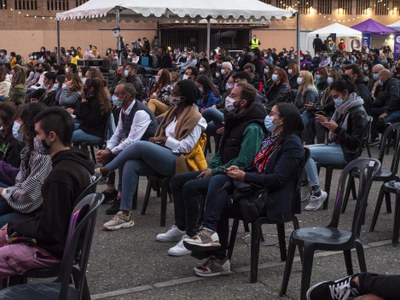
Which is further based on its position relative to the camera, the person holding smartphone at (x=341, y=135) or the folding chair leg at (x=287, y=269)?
the person holding smartphone at (x=341, y=135)

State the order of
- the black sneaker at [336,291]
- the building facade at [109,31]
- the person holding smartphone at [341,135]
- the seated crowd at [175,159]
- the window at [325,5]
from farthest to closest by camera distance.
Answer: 1. the window at [325,5]
2. the building facade at [109,31]
3. the person holding smartphone at [341,135]
4. the seated crowd at [175,159]
5. the black sneaker at [336,291]

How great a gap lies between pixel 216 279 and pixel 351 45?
1287 inches

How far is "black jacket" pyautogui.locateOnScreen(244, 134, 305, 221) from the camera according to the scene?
4.61m

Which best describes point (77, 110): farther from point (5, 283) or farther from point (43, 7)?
point (43, 7)

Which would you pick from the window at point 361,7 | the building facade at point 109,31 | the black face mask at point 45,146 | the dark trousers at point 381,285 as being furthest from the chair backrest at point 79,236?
the window at point 361,7

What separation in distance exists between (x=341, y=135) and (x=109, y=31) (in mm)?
33190

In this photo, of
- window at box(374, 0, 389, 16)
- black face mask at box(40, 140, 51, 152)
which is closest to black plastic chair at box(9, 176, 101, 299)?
black face mask at box(40, 140, 51, 152)

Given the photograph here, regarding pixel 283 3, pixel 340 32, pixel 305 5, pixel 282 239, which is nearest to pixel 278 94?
pixel 282 239

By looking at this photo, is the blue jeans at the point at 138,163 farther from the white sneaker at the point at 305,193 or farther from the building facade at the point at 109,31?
the building facade at the point at 109,31

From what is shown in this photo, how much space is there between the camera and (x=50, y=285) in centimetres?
329

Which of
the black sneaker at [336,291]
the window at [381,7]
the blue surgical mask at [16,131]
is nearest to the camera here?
the black sneaker at [336,291]

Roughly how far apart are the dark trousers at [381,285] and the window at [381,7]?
46.9 metres

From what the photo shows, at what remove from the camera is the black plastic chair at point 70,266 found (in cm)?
306

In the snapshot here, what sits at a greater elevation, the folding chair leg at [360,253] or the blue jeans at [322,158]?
the blue jeans at [322,158]
